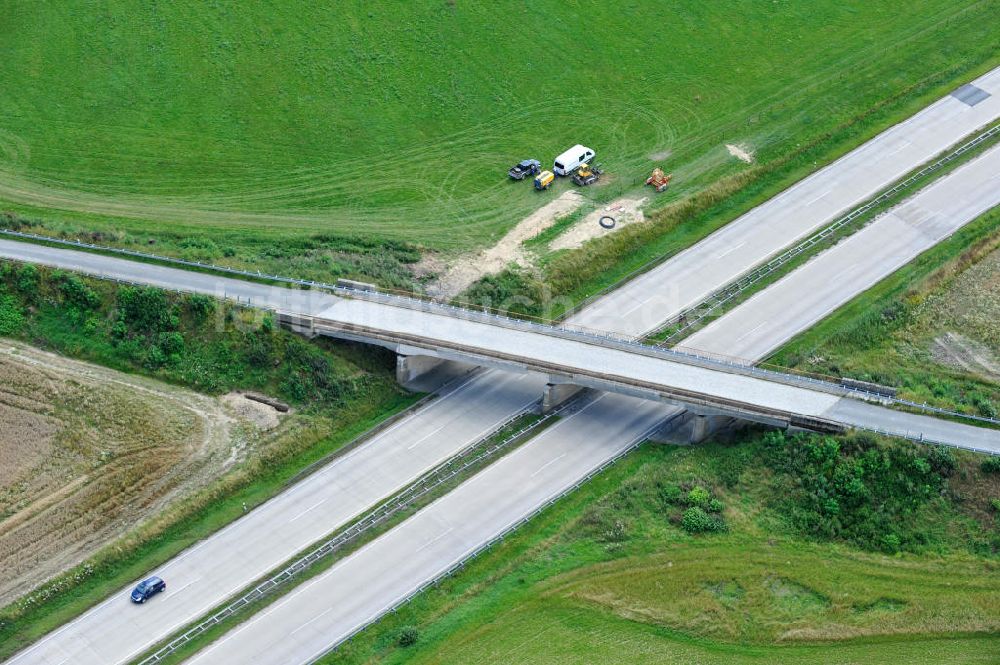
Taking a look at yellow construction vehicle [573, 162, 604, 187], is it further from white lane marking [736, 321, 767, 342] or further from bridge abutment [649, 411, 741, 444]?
bridge abutment [649, 411, 741, 444]

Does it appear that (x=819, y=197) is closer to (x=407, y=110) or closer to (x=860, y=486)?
(x=860, y=486)

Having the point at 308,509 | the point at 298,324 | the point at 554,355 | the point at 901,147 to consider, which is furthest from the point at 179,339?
the point at 901,147

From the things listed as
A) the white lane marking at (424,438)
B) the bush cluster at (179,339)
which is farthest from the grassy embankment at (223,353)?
the white lane marking at (424,438)

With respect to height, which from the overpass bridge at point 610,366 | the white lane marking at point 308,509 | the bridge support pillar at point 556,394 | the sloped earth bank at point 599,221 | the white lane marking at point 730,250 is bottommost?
the white lane marking at point 308,509

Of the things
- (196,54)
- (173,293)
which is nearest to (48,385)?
(173,293)

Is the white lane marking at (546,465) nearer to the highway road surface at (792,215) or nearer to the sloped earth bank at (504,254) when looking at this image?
the highway road surface at (792,215)

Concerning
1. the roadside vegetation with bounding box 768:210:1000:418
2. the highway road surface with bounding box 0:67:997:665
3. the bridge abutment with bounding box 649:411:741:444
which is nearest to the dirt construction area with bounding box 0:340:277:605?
the highway road surface with bounding box 0:67:997:665

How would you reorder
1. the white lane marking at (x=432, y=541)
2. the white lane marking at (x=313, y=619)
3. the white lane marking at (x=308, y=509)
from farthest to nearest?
the white lane marking at (x=308, y=509) < the white lane marking at (x=432, y=541) < the white lane marking at (x=313, y=619)
